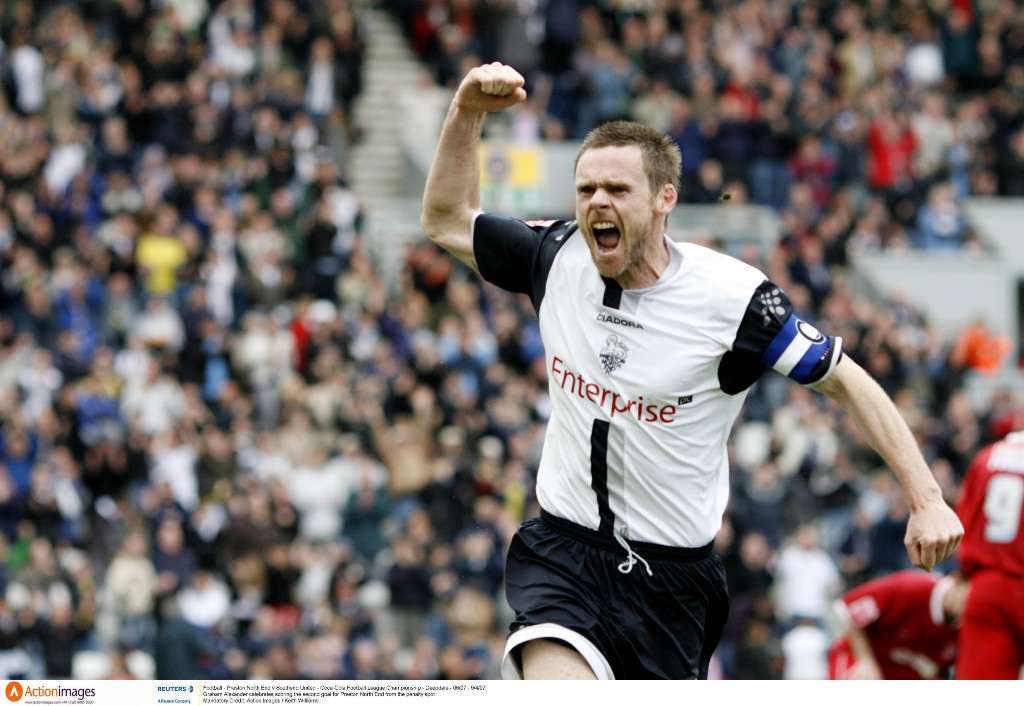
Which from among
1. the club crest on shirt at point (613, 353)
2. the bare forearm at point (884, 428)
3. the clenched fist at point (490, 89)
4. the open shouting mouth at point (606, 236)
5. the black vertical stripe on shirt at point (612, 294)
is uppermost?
the clenched fist at point (490, 89)

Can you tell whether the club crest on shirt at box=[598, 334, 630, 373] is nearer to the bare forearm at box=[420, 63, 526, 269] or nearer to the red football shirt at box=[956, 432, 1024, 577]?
the bare forearm at box=[420, 63, 526, 269]

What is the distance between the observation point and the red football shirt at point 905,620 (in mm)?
10430

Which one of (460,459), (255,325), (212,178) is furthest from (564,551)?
(212,178)

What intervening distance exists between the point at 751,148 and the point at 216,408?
8079mm

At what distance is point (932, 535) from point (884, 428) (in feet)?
1.66

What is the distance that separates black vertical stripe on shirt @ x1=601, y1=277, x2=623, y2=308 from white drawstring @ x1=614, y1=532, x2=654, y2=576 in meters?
0.80

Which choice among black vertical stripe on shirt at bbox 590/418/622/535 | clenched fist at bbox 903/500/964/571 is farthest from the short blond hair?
clenched fist at bbox 903/500/964/571

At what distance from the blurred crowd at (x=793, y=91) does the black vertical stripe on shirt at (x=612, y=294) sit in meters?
16.3

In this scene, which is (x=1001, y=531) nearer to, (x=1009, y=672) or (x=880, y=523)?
(x=1009, y=672)

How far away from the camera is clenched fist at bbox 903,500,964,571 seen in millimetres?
6418

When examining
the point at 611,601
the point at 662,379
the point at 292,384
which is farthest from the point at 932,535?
the point at 292,384

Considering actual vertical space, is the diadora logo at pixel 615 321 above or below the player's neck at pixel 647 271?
below
